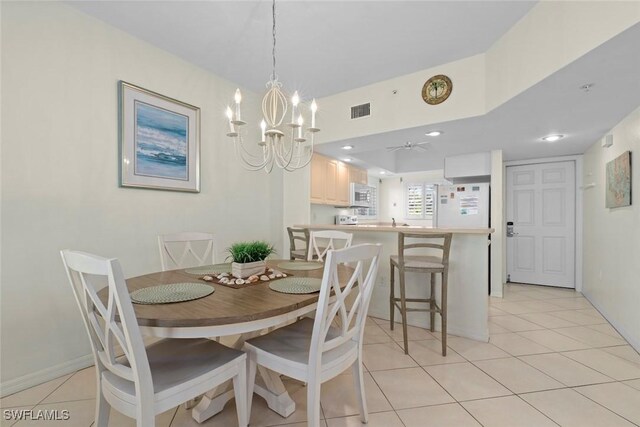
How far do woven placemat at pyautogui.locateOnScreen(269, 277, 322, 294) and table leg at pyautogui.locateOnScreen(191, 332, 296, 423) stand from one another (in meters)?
0.40

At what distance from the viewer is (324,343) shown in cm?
128

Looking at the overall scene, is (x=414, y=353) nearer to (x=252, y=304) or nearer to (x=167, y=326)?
(x=252, y=304)

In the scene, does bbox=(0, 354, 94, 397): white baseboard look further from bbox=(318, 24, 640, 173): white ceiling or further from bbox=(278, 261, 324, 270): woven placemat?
bbox=(318, 24, 640, 173): white ceiling

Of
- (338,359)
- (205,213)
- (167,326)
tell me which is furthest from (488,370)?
(205,213)

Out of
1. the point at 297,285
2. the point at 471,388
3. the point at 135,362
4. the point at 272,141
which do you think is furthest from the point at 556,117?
the point at 135,362

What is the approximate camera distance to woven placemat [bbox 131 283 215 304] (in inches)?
48.3

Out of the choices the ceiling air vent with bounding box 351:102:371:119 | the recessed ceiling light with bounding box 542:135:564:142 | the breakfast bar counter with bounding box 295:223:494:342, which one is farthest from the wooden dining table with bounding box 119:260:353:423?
the recessed ceiling light with bounding box 542:135:564:142

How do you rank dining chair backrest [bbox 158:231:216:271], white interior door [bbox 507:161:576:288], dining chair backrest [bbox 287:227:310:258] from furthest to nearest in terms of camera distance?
white interior door [bbox 507:161:576:288] < dining chair backrest [bbox 287:227:310:258] < dining chair backrest [bbox 158:231:216:271]

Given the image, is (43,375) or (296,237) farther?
(296,237)

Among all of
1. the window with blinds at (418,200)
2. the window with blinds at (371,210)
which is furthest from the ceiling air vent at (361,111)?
the window with blinds at (418,200)

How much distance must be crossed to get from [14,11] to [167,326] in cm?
235

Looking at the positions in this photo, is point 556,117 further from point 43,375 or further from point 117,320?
point 43,375

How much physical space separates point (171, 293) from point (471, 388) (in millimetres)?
1919

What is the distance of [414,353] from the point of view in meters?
2.29
